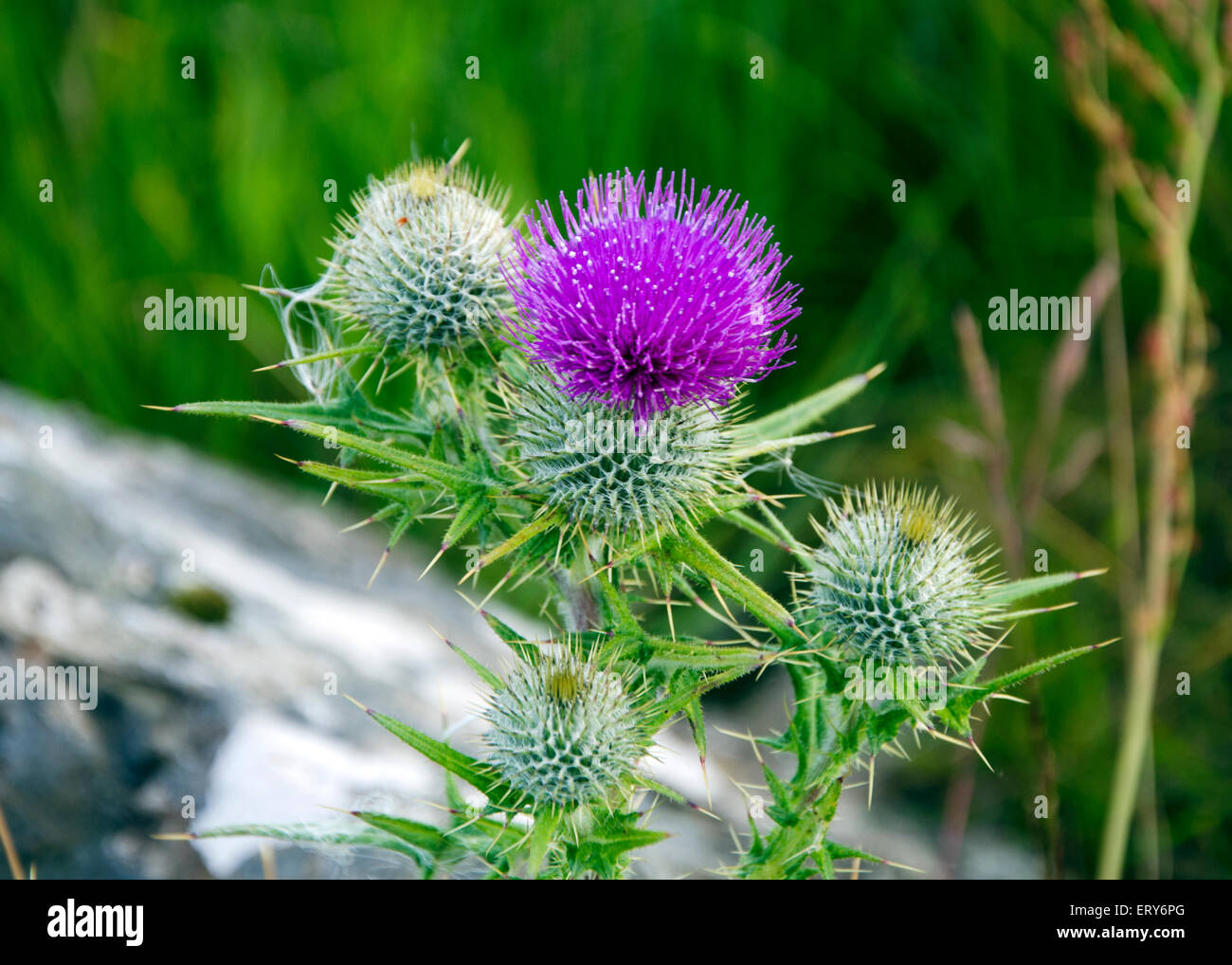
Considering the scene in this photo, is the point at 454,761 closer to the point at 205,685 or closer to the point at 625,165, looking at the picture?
the point at 205,685

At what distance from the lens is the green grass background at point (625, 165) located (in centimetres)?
566

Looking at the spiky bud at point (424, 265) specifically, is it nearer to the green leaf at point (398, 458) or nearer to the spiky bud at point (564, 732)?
the green leaf at point (398, 458)

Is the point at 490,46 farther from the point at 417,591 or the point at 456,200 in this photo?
the point at 456,200

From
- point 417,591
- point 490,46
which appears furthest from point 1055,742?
point 490,46

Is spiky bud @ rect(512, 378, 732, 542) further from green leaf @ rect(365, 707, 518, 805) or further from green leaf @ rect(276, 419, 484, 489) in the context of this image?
green leaf @ rect(365, 707, 518, 805)

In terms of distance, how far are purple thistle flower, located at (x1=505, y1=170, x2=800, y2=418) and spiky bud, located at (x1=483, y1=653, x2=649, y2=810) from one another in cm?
57

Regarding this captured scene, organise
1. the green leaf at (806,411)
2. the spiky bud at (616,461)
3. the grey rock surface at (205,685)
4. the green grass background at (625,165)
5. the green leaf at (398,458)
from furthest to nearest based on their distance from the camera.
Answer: the green grass background at (625,165) < the grey rock surface at (205,685) < the green leaf at (806,411) < the spiky bud at (616,461) < the green leaf at (398,458)

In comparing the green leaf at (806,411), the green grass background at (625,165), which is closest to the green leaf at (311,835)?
the green leaf at (806,411)

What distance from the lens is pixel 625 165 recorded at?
567 centimetres

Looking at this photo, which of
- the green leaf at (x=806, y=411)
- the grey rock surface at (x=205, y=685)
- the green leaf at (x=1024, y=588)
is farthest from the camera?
the grey rock surface at (x=205, y=685)

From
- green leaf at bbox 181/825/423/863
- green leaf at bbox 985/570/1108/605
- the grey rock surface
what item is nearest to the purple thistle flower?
green leaf at bbox 985/570/1108/605

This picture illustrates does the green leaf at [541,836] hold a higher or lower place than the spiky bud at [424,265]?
lower

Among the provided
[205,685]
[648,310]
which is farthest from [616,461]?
[205,685]

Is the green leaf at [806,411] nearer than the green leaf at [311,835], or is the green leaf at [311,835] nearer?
the green leaf at [311,835]
